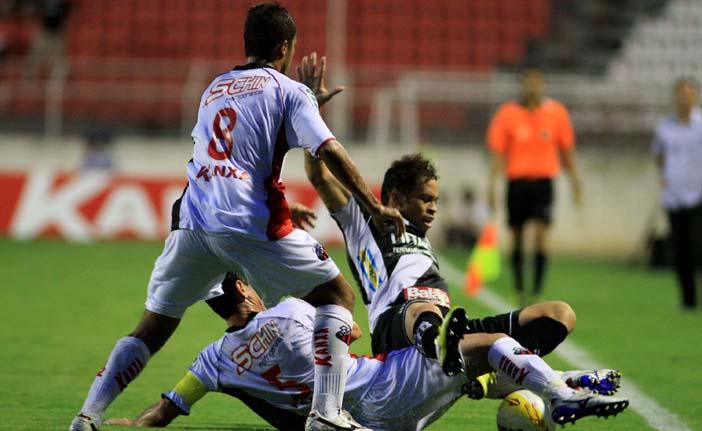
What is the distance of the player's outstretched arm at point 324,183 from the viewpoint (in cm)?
611

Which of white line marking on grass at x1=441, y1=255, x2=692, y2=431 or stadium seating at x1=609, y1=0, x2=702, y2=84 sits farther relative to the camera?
stadium seating at x1=609, y1=0, x2=702, y2=84

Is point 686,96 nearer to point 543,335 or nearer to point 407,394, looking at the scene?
point 543,335

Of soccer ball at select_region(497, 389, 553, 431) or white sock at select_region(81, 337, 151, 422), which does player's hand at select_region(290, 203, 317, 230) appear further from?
soccer ball at select_region(497, 389, 553, 431)

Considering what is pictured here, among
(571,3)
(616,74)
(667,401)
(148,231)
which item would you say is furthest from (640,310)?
(571,3)

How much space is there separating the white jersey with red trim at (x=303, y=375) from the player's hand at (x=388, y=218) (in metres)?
0.58

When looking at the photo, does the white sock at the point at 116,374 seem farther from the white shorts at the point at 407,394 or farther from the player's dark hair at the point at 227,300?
the white shorts at the point at 407,394

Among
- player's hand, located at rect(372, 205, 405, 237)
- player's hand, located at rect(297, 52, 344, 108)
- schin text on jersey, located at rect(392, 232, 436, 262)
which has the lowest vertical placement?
schin text on jersey, located at rect(392, 232, 436, 262)

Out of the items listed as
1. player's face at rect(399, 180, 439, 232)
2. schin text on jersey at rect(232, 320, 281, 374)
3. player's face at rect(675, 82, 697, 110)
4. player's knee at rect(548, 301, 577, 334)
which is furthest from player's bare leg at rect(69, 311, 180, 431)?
player's face at rect(675, 82, 697, 110)

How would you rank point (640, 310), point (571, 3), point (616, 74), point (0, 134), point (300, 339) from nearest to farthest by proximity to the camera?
point (300, 339) < point (640, 310) < point (0, 134) < point (616, 74) < point (571, 3)

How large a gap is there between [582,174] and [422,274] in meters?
14.2

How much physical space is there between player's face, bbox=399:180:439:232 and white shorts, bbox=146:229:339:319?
86cm

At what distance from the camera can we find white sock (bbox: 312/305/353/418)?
17.6ft

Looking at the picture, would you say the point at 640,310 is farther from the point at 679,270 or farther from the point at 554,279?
the point at 554,279

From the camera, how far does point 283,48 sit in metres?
5.55
